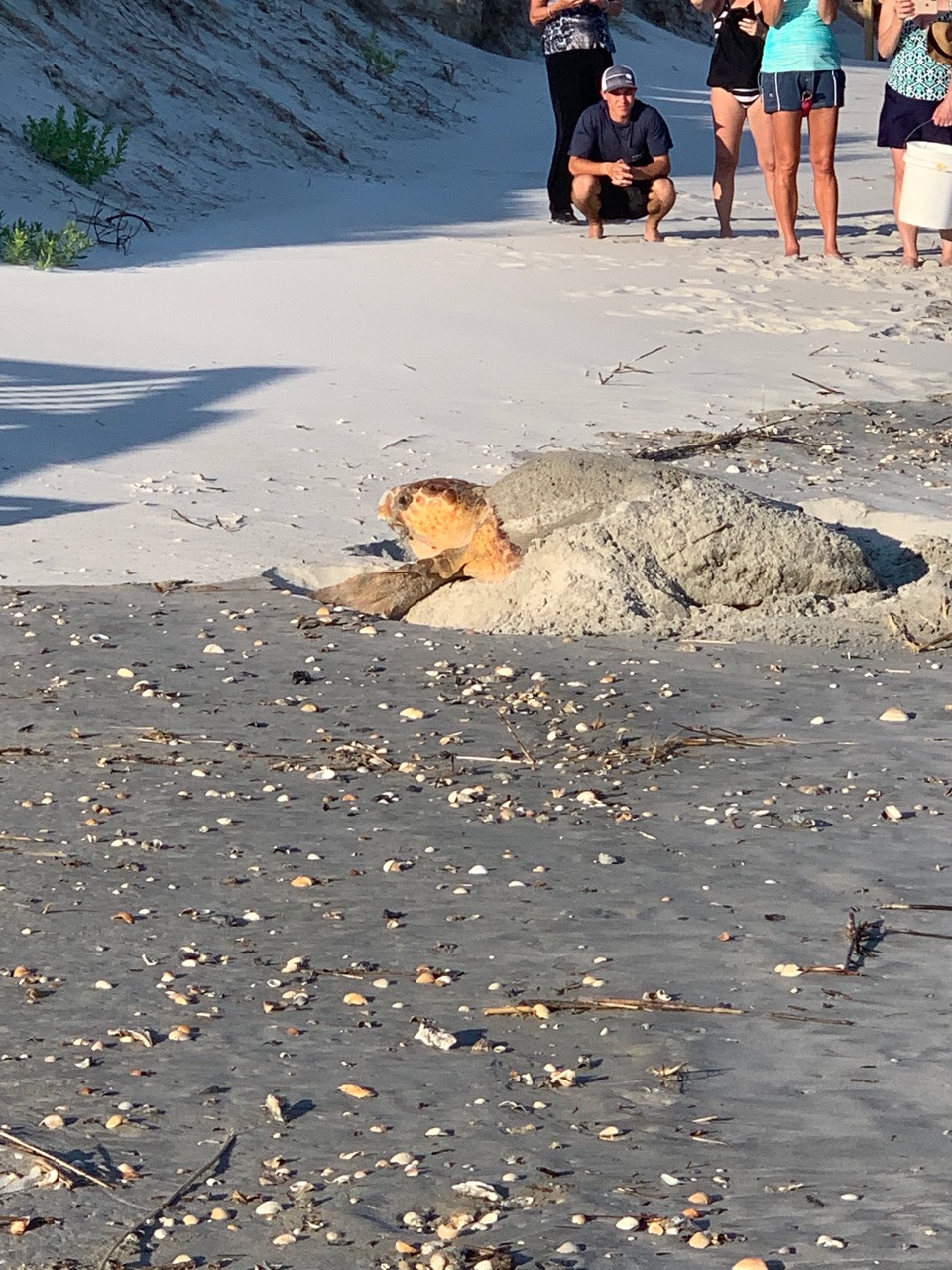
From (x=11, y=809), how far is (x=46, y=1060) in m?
1.10

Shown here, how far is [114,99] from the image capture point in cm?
1345

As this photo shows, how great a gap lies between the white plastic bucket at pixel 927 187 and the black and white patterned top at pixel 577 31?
7.92 ft

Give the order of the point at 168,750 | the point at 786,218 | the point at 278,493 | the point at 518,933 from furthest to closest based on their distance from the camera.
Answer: the point at 786,218 < the point at 278,493 < the point at 168,750 < the point at 518,933

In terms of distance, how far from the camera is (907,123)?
9.68 metres

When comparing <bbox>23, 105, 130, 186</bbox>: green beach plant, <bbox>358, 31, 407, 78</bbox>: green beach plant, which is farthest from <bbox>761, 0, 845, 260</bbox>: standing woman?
<bbox>358, 31, 407, 78</bbox>: green beach plant

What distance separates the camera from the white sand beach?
6.11m

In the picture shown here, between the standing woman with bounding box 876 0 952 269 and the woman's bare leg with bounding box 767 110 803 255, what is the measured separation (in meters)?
0.49

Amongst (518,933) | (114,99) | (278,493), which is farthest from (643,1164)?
(114,99)

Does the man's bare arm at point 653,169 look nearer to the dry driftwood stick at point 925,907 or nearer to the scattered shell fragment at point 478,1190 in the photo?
the dry driftwood stick at point 925,907

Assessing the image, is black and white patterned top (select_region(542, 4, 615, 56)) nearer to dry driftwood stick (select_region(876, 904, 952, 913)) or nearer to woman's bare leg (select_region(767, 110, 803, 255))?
woman's bare leg (select_region(767, 110, 803, 255))

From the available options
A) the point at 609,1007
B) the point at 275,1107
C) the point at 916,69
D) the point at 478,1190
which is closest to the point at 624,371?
the point at 916,69

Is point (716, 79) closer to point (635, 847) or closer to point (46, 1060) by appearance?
point (635, 847)

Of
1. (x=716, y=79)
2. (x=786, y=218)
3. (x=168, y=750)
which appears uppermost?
(x=716, y=79)

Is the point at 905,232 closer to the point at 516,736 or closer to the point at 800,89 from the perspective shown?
the point at 800,89
